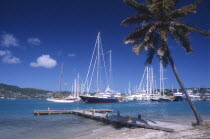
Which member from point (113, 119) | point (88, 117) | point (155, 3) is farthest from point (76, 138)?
point (88, 117)

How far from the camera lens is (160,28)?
656 inches

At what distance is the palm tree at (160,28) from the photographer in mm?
15995

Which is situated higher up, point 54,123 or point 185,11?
point 185,11

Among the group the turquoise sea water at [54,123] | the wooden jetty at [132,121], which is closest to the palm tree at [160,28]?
the wooden jetty at [132,121]

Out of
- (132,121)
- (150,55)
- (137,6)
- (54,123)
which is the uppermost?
(137,6)

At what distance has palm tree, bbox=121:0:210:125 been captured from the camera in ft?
52.5

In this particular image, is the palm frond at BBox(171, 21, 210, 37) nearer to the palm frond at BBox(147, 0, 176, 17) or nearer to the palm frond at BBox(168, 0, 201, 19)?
the palm frond at BBox(168, 0, 201, 19)

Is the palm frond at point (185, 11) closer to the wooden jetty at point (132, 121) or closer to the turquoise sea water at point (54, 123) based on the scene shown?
the wooden jetty at point (132, 121)

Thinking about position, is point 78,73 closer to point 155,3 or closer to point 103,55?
point 103,55

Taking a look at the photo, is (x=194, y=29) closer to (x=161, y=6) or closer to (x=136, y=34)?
(x=161, y=6)

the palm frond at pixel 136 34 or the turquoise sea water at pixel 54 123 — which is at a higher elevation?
the palm frond at pixel 136 34

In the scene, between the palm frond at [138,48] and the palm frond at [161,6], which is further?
the palm frond at [138,48]

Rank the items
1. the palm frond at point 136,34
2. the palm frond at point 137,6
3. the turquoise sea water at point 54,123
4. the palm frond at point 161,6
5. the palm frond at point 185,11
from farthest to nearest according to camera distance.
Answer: the turquoise sea water at point 54,123, the palm frond at point 136,34, the palm frond at point 137,6, the palm frond at point 185,11, the palm frond at point 161,6

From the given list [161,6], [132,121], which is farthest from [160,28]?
[132,121]
